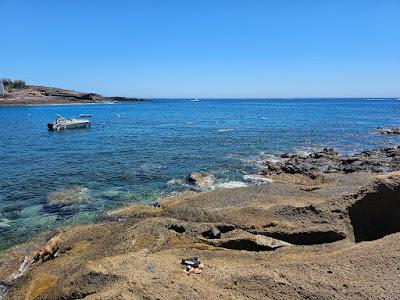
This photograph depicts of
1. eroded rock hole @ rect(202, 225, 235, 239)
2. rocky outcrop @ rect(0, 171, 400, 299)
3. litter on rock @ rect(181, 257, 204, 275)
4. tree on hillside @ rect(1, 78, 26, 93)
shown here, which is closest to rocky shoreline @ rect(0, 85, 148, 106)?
tree on hillside @ rect(1, 78, 26, 93)

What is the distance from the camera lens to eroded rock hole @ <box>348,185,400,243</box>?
12.8 meters

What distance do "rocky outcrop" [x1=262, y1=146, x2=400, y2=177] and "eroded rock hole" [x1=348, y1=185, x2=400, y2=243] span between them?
40.3ft

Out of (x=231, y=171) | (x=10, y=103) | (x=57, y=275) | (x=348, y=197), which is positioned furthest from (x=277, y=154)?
(x=10, y=103)

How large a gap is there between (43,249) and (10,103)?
147539 millimetres

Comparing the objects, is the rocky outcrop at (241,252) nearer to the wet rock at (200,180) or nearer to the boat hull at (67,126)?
the wet rock at (200,180)

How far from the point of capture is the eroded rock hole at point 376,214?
41.9 ft

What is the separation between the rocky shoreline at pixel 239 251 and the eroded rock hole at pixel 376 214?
3 centimetres

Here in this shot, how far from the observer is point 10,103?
475ft

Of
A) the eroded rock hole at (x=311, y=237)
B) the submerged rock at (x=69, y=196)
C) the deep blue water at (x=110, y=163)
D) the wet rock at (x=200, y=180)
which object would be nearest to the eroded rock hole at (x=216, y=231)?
the eroded rock hole at (x=311, y=237)

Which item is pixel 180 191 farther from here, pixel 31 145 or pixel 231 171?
pixel 31 145

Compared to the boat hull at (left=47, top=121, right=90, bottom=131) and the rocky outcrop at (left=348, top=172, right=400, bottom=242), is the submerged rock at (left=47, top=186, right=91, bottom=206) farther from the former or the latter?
the boat hull at (left=47, top=121, right=90, bottom=131)

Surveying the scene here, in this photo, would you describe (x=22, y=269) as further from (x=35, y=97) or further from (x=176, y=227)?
(x=35, y=97)

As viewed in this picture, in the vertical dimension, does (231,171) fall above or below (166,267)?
below

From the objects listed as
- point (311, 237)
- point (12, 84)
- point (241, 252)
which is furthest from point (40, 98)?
point (241, 252)
